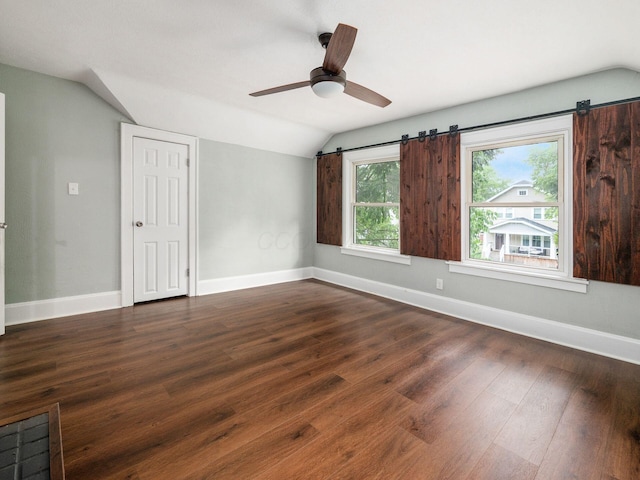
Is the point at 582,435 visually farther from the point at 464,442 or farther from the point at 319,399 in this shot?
the point at 319,399

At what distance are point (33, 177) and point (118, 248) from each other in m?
1.04

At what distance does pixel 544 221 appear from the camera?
119 inches

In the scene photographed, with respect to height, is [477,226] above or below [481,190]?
below

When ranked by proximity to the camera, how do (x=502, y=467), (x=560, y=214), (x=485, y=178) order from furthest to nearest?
(x=485, y=178), (x=560, y=214), (x=502, y=467)

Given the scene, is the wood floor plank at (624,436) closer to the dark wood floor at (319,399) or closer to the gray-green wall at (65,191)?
the dark wood floor at (319,399)

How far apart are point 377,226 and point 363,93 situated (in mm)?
2373

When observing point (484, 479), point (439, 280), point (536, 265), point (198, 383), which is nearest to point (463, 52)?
point (536, 265)

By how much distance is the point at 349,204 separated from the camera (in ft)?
16.3

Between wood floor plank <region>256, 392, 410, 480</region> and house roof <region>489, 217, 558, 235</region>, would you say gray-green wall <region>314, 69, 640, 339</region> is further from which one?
wood floor plank <region>256, 392, 410, 480</region>

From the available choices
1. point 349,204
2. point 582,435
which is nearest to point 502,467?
point 582,435

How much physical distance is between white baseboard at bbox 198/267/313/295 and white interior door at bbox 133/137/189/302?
0.98ft

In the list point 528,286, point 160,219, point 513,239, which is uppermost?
point 160,219

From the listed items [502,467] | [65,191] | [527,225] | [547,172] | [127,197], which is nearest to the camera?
[502,467]

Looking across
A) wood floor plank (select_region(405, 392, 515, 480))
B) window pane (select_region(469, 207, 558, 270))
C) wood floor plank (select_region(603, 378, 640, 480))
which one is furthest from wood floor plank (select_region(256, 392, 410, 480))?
window pane (select_region(469, 207, 558, 270))
